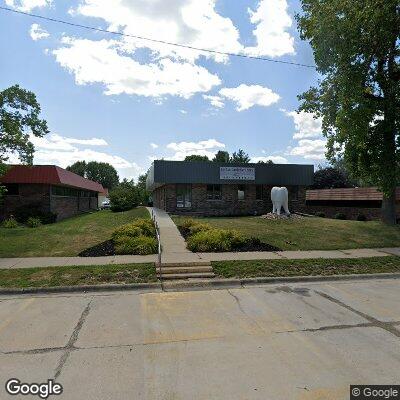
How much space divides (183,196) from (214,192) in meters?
2.48

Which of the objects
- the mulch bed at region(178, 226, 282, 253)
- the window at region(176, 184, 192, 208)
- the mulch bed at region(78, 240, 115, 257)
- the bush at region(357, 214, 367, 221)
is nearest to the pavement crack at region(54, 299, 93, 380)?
the mulch bed at region(78, 240, 115, 257)

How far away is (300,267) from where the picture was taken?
10.3m

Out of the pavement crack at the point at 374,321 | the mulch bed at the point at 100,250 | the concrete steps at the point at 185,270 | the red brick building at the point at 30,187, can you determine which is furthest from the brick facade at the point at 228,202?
the pavement crack at the point at 374,321

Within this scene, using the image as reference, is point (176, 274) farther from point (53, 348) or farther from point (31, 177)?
point (31, 177)

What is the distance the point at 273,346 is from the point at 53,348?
10.4ft

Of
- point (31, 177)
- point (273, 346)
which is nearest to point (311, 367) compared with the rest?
point (273, 346)

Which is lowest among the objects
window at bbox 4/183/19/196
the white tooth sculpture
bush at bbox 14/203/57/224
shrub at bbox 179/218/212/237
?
shrub at bbox 179/218/212/237

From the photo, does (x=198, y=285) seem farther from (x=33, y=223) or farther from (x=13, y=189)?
(x=13, y=189)

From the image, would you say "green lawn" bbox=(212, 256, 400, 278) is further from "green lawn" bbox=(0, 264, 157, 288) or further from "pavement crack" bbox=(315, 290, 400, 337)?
"pavement crack" bbox=(315, 290, 400, 337)

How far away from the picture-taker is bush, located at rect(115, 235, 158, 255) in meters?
12.0

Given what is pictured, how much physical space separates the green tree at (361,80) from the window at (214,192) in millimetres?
10482

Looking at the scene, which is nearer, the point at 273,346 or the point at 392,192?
the point at 273,346

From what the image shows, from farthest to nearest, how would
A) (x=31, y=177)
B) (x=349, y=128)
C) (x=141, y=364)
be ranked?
(x=31, y=177) → (x=349, y=128) → (x=141, y=364)

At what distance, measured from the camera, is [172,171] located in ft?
87.5
